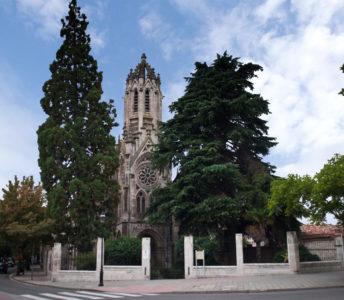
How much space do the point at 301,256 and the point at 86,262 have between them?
12.6 meters

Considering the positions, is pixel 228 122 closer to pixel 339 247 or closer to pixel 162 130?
pixel 162 130

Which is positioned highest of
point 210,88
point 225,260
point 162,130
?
point 210,88

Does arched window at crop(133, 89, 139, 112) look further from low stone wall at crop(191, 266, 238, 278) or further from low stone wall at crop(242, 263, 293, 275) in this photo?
low stone wall at crop(242, 263, 293, 275)

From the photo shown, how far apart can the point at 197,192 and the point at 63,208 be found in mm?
8457

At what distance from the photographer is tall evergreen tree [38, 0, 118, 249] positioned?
26.9 m

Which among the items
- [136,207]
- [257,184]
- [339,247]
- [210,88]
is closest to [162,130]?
[210,88]

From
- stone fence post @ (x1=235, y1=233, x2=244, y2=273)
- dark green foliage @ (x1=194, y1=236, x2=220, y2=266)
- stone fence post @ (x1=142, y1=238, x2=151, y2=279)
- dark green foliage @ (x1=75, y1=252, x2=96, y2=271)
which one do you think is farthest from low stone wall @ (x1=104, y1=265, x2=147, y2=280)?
dark green foliage @ (x1=194, y1=236, x2=220, y2=266)

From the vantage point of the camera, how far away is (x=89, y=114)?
2952cm

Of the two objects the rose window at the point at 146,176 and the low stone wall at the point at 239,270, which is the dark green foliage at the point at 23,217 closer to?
the low stone wall at the point at 239,270

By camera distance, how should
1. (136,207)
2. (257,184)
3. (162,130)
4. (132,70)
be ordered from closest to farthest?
1. (257,184)
2. (162,130)
3. (136,207)
4. (132,70)

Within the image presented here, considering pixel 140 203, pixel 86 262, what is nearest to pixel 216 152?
A: pixel 86 262

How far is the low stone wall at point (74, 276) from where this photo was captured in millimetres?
23531

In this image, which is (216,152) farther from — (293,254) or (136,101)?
(136,101)

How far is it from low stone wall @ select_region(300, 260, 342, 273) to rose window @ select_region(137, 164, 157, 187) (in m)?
27.3
